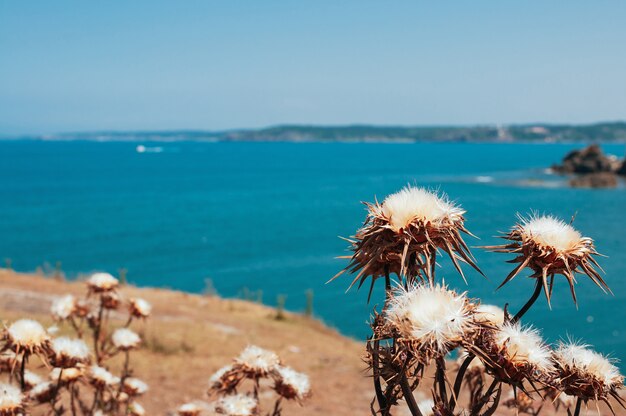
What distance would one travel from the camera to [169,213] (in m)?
88.2

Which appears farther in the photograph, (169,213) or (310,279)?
(169,213)

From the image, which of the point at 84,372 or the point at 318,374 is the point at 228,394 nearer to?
the point at 84,372

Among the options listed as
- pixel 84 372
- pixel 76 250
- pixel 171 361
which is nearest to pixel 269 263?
pixel 76 250

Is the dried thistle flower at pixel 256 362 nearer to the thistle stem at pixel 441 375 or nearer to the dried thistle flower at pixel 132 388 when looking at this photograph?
the thistle stem at pixel 441 375

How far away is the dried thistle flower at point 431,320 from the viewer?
2.32m

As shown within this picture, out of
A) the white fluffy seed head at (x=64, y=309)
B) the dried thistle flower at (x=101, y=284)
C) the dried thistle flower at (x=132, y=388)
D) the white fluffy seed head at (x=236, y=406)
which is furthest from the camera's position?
the white fluffy seed head at (x=64, y=309)

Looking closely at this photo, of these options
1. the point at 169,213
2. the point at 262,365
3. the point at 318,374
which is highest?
the point at 262,365

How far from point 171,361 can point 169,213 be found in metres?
72.8

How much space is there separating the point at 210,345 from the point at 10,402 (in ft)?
51.9

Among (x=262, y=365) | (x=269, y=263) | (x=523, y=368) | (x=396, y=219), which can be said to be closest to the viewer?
(x=523, y=368)

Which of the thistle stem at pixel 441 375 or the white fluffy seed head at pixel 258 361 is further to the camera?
the white fluffy seed head at pixel 258 361

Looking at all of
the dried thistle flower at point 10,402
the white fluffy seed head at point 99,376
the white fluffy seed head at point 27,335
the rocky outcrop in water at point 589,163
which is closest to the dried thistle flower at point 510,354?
the white fluffy seed head at point 27,335

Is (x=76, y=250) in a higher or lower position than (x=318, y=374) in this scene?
lower

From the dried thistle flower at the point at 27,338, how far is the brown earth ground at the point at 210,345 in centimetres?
535
